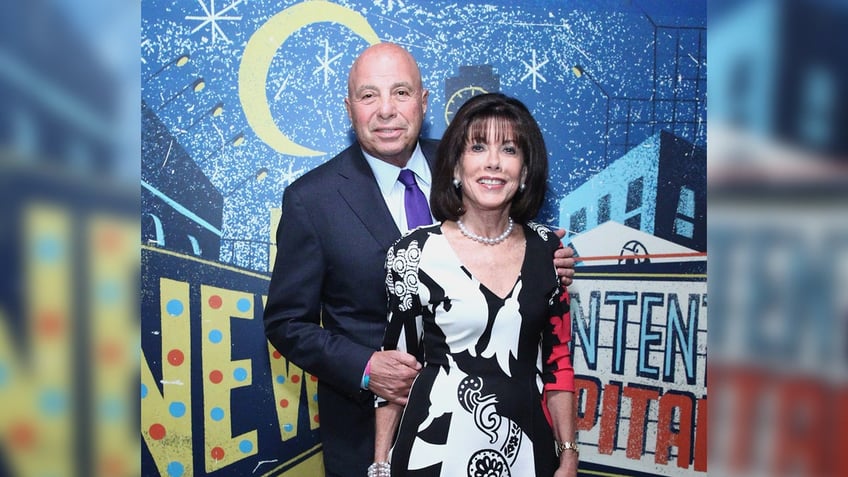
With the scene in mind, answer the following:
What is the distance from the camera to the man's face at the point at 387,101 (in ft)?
7.98

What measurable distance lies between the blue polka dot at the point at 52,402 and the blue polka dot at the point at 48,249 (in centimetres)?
19

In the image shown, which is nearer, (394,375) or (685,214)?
(394,375)

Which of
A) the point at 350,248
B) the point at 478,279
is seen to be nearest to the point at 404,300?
the point at 478,279

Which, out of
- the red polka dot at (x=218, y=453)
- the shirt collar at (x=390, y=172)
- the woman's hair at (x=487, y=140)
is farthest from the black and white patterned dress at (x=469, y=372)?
the red polka dot at (x=218, y=453)

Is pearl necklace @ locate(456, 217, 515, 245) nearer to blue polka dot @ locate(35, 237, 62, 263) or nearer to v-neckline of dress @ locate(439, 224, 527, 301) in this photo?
v-neckline of dress @ locate(439, 224, 527, 301)

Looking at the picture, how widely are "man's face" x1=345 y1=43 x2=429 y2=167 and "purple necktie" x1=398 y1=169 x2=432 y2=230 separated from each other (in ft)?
0.27

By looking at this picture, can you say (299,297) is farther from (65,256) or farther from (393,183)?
(65,256)

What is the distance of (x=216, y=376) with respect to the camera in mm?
3006

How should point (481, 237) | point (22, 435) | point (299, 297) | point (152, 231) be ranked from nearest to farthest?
point (22, 435) → point (481, 237) → point (299, 297) → point (152, 231)

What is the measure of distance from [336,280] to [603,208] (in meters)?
1.23

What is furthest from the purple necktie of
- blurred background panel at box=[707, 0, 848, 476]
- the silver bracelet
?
blurred background panel at box=[707, 0, 848, 476]

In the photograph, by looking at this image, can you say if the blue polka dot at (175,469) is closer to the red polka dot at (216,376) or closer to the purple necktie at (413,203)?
the red polka dot at (216,376)

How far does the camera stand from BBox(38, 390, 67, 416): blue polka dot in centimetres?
113

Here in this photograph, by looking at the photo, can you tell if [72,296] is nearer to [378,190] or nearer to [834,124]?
[834,124]
